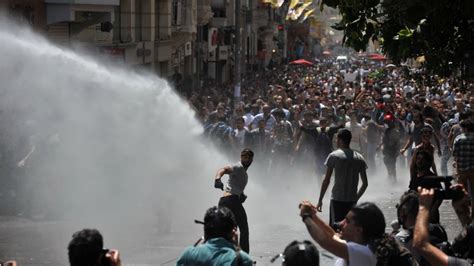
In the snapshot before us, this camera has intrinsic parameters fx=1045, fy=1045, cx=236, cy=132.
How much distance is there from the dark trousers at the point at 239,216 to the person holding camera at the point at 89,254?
18.9ft

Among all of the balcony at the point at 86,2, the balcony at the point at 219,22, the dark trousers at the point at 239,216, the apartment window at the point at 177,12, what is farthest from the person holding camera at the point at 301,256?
the balcony at the point at 219,22

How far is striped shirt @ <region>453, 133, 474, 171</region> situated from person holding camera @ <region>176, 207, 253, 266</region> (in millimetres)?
5463

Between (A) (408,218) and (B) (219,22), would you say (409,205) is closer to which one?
(A) (408,218)

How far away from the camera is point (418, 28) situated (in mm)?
10234

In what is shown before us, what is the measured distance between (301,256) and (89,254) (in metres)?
1.11

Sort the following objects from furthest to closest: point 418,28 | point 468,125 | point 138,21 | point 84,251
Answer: point 138,21 < point 468,125 < point 418,28 < point 84,251

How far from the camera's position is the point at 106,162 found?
1655 centimetres

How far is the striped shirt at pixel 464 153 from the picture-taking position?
11375 mm

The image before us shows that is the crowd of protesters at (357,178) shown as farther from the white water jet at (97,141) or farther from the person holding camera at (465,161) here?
the white water jet at (97,141)

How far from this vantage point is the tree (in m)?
10.0

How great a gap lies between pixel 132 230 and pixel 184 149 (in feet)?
9.01

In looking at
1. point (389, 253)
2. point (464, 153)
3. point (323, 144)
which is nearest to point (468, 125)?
point (464, 153)

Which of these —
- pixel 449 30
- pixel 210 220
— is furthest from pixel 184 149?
pixel 210 220

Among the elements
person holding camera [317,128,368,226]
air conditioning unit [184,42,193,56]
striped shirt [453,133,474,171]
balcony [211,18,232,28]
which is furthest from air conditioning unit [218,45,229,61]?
person holding camera [317,128,368,226]
